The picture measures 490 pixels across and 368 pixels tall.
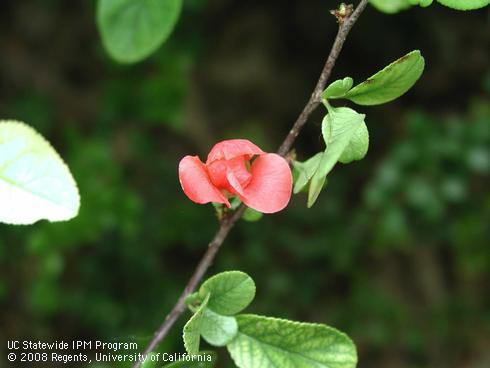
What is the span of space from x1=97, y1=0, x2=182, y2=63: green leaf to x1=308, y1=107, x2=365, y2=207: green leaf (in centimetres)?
39

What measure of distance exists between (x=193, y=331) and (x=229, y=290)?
61mm

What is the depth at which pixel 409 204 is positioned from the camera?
1.74 m

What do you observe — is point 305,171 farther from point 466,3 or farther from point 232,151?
point 466,3

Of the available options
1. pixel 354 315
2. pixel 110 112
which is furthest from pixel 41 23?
pixel 354 315

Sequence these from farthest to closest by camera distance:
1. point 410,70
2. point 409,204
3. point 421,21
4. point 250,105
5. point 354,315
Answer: point 250,105
point 354,315
point 421,21
point 409,204
point 410,70

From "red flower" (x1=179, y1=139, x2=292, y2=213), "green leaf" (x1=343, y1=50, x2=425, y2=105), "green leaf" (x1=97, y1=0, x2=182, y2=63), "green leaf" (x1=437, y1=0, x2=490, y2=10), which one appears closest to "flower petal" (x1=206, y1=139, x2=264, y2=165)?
"red flower" (x1=179, y1=139, x2=292, y2=213)

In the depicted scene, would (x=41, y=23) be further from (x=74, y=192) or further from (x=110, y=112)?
(x=74, y=192)

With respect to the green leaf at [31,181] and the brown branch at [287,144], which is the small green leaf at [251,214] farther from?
the green leaf at [31,181]

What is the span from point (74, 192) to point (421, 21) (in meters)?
1.48

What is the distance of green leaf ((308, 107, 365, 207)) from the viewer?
1.85 ft

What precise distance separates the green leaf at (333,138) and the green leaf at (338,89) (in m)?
0.02

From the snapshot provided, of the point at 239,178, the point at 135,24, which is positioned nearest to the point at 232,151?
the point at 239,178

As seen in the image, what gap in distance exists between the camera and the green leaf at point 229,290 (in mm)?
691

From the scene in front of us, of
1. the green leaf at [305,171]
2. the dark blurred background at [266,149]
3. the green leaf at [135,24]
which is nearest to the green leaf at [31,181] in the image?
the green leaf at [305,171]
